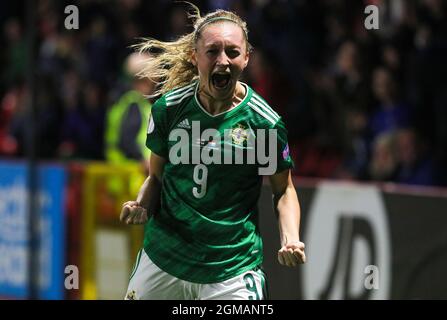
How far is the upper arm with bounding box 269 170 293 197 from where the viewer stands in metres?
5.57

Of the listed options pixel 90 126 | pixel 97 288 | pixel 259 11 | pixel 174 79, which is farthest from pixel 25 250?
pixel 174 79

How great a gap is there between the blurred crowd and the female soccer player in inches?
153

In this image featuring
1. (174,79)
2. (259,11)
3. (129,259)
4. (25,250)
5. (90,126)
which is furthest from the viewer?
(90,126)

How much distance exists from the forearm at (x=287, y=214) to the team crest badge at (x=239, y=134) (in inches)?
13.5

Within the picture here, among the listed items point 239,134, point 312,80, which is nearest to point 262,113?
point 239,134

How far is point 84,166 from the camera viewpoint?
10.3m

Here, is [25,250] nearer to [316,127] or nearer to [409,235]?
[316,127]

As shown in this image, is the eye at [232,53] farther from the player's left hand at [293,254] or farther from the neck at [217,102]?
the player's left hand at [293,254]

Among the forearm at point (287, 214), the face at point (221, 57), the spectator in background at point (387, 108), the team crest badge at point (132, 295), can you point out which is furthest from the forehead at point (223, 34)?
the spectator in background at point (387, 108)

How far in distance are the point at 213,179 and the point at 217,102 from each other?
0.36m

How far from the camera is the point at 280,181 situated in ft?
18.4

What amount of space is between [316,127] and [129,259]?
8.55 ft

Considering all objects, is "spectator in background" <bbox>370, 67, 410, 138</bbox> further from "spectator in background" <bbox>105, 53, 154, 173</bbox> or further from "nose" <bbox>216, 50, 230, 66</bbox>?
"nose" <bbox>216, 50, 230, 66</bbox>

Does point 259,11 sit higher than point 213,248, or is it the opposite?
point 259,11
